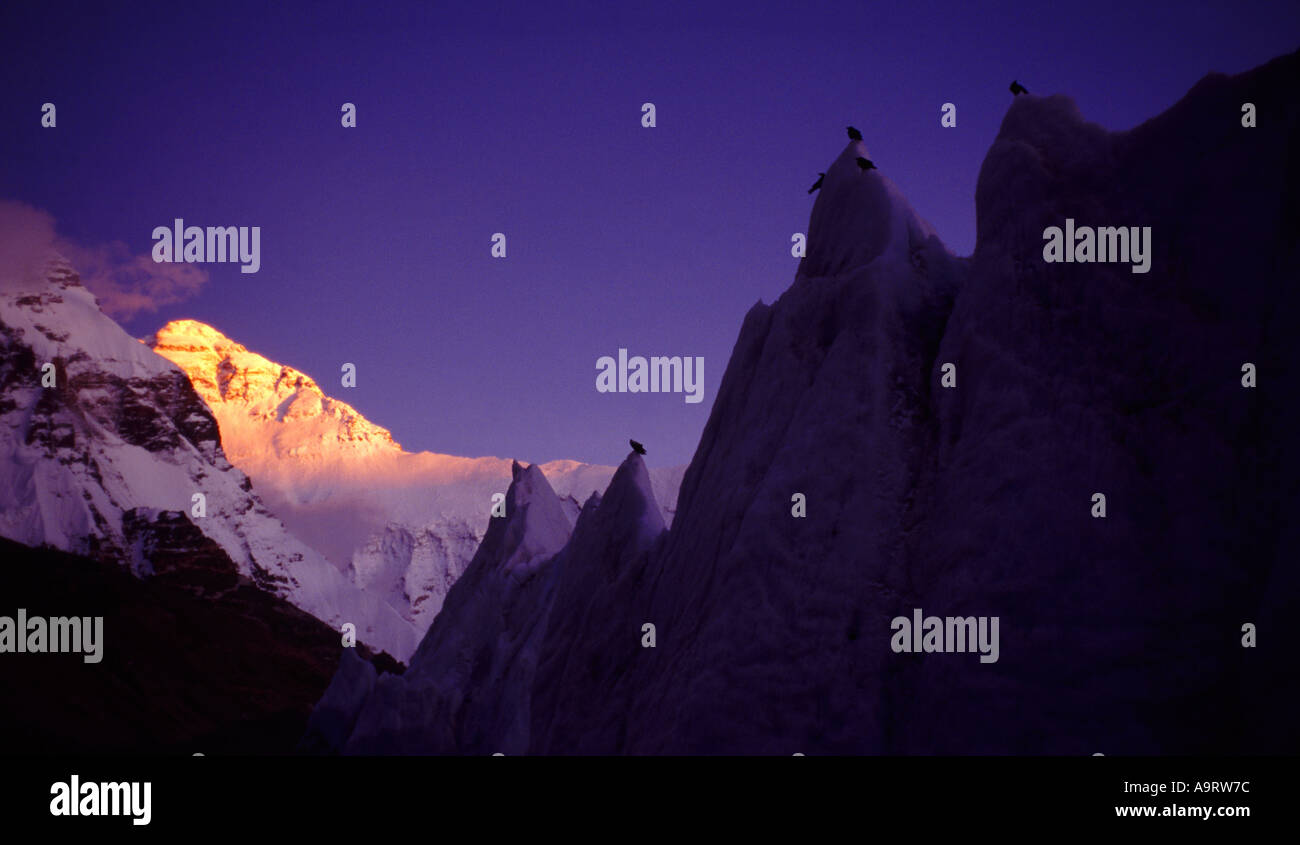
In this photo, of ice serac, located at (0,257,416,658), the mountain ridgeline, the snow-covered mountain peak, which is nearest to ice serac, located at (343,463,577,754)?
the snow-covered mountain peak

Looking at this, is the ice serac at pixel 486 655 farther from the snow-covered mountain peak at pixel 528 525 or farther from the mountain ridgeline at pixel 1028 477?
the mountain ridgeline at pixel 1028 477

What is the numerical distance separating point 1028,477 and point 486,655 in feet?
102

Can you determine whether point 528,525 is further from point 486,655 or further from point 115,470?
point 115,470

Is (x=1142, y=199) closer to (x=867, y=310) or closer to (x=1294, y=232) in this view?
(x=1294, y=232)

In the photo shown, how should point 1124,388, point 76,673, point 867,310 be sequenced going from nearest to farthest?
1. point 1124,388
2. point 867,310
3. point 76,673

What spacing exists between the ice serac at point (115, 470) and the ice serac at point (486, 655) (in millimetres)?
110332

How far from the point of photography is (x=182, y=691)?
10656 centimetres

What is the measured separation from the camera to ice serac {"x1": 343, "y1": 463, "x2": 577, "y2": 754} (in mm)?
33750

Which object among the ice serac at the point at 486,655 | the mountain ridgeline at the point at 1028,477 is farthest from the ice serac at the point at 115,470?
the mountain ridgeline at the point at 1028,477

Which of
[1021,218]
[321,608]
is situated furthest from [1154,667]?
[321,608]

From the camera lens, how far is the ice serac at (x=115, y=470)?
482 feet

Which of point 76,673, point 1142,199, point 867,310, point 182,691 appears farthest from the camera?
point 182,691
